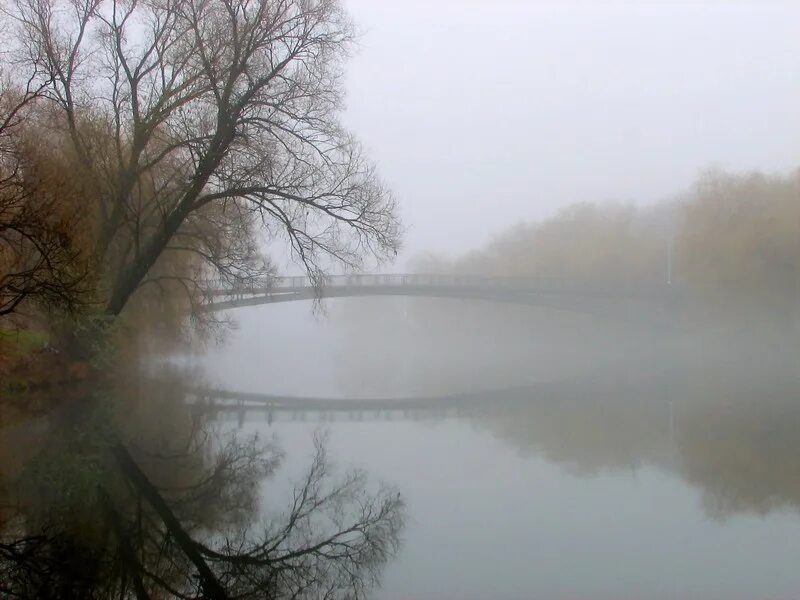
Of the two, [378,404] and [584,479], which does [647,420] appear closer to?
[584,479]

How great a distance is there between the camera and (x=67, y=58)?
58.5ft

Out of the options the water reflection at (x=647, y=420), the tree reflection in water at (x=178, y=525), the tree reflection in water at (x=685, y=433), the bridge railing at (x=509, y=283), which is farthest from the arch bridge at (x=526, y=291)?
the tree reflection in water at (x=178, y=525)

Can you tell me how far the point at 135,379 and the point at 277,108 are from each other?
11.7 m

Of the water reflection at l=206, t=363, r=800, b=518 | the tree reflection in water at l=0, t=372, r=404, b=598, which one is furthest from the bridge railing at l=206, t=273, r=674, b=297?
the tree reflection in water at l=0, t=372, r=404, b=598

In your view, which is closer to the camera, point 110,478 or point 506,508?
point 506,508

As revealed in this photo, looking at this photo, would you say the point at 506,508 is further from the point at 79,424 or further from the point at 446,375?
the point at 446,375

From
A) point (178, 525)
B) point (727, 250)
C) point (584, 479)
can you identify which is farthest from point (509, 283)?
point (178, 525)

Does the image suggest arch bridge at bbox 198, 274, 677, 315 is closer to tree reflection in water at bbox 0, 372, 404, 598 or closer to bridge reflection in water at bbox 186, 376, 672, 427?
bridge reflection in water at bbox 186, 376, 672, 427

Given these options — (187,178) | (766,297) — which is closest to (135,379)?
(187,178)

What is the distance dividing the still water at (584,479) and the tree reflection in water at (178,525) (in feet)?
1.53

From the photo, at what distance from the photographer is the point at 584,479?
932 cm

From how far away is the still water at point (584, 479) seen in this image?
577 centimetres

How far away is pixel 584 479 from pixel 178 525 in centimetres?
452

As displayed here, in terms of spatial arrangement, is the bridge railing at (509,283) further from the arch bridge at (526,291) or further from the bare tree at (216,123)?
the bare tree at (216,123)
